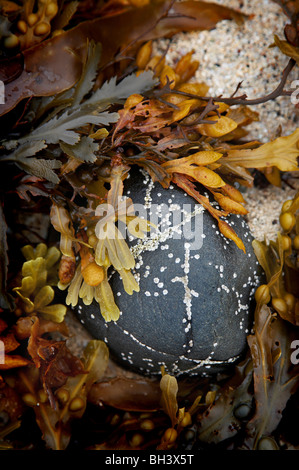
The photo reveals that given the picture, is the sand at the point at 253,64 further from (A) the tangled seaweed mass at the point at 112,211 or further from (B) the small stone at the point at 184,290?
(B) the small stone at the point at 184,290

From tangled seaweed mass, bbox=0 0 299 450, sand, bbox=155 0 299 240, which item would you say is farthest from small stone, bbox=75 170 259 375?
sand, bbox=155 0 299 240

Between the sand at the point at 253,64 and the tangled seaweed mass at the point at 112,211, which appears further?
the sand at the point at 253,64

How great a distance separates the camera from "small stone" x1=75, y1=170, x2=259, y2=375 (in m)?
1.13

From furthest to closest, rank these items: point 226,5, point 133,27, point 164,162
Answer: point 226,5 < point 133,27 < point 164,162

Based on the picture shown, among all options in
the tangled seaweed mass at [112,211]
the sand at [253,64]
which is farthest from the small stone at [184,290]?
the sand at [253,64]

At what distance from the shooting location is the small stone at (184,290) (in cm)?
113

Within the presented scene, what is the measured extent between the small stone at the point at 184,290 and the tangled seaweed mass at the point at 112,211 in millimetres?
22

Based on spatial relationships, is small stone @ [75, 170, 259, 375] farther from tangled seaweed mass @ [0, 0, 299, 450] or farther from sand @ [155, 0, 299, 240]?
sand @ [155, 0, 299, 240]

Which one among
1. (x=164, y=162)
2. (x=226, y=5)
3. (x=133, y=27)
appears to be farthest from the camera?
(x=226, y=5)

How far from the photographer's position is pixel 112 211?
1067 mm

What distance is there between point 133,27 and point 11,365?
1064 millimetres

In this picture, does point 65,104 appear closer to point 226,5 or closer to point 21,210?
point 21,210

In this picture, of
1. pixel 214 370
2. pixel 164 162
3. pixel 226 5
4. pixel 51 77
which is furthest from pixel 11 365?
pixel 226 5

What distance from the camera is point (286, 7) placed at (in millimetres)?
1267
